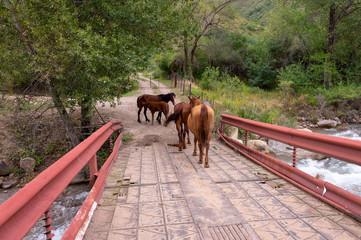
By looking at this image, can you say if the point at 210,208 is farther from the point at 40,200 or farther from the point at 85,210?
the point at 40,200

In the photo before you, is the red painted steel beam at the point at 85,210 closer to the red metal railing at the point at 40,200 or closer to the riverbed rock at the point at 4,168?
the red metal railing at the point at 40,200

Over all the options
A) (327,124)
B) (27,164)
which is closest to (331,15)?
(327,124)

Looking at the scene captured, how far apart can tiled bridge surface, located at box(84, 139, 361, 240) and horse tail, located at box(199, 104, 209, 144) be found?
0.71m

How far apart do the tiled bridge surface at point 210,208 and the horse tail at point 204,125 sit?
28.1 inches

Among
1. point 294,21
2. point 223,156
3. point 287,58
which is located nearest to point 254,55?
point 287,58

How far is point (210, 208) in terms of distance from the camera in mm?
3016

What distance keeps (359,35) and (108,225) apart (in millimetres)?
26116

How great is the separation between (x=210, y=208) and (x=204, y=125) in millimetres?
2182

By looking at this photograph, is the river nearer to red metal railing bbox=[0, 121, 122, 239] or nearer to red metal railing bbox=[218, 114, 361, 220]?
red metal railing bbox=[218, 114, 361, 220]

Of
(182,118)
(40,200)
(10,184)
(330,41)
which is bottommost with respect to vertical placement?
(10,184)

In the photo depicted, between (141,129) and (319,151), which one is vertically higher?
(319,151)

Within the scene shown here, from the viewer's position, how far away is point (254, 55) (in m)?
32.1

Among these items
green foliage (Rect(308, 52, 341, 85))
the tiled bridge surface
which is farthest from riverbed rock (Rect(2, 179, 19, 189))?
green foliage (Rect(308, 52, 341, 85))

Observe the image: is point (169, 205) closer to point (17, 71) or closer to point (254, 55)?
point (17, 71)
